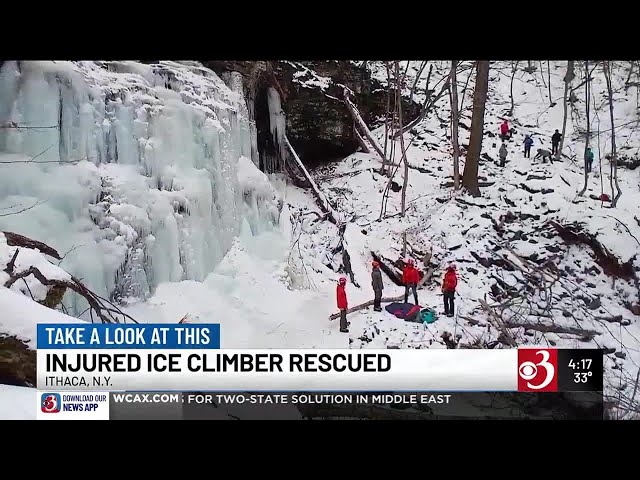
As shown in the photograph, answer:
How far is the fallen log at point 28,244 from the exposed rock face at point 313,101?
1.35m

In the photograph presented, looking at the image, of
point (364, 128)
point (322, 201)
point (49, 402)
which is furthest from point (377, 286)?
point (49, 402)

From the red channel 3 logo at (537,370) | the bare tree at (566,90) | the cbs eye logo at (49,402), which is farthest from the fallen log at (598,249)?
the cbs eye logo at (49,402)

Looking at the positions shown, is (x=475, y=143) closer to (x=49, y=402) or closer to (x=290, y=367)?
(x=290, y=367)

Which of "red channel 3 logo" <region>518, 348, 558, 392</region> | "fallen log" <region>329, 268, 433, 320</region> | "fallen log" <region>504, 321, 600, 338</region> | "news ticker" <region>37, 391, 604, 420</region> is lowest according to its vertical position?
"news ticker" <region>37, 391, 604, 420</region>

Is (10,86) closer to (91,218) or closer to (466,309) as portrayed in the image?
(91,218)

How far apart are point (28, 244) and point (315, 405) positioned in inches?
72.9

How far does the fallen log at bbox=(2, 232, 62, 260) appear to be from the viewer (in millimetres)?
2299

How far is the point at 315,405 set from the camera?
2.34m

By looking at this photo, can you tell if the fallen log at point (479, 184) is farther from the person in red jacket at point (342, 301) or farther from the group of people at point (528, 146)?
the person in red jacket at point (342, 301)

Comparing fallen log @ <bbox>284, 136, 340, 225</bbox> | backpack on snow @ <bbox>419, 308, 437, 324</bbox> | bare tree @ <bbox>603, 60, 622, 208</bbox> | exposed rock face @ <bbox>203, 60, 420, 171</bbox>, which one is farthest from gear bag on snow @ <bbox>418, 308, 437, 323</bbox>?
bare tree @ <bbox>603, 60, 622, 208</bbox>

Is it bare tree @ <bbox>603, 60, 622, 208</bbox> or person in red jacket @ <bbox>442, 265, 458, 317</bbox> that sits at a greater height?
bare tree @ <bbox>603, 60, 622, 208</bbox>

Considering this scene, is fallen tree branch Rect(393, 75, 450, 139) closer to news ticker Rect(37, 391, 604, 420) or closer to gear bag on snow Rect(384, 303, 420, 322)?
gear bag on snow Rect(384, 303, 420, 322)

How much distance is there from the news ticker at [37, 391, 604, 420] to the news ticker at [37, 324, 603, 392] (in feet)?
0.14

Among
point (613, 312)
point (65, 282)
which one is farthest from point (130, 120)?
point (613, 312)
